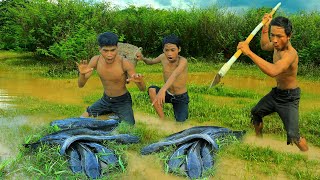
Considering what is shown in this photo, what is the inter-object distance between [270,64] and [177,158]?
1338 millimetres

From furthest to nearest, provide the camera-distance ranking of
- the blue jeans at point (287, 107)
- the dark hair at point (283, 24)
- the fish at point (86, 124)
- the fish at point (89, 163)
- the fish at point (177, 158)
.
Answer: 1. the fish at point (86, 124)
2. the blue jeans at point (287, 107)
3. the dark hair at point (283, 24)
4. the fish at point (177, 158)
5. the fish at point (89, 163)

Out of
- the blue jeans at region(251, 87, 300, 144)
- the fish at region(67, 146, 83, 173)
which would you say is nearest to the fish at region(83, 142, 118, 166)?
the fish at region(67, 146, 83, 173)

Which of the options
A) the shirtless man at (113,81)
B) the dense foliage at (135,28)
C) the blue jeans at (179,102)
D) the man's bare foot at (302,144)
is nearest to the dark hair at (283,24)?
the man's bare foot at (302,144)

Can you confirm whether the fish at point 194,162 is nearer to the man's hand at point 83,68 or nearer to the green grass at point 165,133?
the green grass at point 165,133

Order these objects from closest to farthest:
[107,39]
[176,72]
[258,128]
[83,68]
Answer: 1. [107,39]
2. [83,68]
3. [258,128]
4. [176,72]

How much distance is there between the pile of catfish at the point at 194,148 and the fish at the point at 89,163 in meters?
0.66

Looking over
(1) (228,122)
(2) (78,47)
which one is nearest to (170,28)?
(2) (78,47)

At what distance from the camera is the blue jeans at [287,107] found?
15.9 feet

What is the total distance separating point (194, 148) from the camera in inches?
168

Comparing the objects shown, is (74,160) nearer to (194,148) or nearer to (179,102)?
(194,148)

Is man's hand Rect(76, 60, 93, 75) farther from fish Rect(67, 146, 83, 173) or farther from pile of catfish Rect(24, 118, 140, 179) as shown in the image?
fish Rect(67, 146, 83, 173)

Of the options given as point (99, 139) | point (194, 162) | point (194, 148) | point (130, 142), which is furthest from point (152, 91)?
point (194, 162)

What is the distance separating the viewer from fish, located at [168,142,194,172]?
405 cm

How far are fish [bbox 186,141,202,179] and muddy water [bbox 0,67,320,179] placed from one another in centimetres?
18
